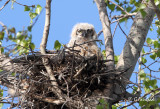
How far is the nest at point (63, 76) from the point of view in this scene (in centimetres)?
403

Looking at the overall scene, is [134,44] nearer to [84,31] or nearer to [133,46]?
[133,46]

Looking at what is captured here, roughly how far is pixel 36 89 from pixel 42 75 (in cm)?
21

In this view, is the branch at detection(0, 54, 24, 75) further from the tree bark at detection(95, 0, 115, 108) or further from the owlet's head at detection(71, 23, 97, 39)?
the owlet's head at detection(71, 23, 97, 39)

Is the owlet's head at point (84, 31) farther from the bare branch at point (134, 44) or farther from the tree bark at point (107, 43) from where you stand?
the bare branch at point (134, 44)

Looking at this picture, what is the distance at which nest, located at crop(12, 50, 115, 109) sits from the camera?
4027 mm

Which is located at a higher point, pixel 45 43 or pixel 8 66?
pixel 45 43

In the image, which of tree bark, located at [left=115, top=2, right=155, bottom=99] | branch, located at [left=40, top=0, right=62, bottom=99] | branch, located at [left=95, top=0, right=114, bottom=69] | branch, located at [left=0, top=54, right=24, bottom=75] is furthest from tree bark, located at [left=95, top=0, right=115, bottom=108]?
branch, located at [left=0, top=54, right=24, bottom=75]

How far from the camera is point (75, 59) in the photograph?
13.8ft

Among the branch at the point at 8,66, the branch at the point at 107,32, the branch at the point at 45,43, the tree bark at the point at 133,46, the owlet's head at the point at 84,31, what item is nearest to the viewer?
the branch at the point at 45,43

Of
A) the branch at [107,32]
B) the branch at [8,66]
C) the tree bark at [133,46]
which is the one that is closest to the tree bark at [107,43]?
the branch at [107,32]

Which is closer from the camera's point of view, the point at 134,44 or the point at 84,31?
the point at 134,44

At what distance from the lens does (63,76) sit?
4043 mm

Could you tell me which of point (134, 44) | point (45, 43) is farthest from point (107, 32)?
point (45, 43)

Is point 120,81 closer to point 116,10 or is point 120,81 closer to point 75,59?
point 75,59
